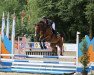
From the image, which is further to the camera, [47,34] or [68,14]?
[68,14]

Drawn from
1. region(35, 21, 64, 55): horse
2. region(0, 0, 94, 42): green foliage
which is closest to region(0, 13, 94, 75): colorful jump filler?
region(35, 21, 64, 55): horse

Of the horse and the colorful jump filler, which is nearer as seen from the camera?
the colorful jump filler

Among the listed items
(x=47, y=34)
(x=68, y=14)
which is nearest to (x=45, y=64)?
(x=47, y=34)

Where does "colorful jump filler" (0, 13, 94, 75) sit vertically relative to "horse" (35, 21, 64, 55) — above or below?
below

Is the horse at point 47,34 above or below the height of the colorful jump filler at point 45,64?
above

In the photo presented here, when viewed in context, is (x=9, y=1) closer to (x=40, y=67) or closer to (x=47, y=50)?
(x=47, y=50)

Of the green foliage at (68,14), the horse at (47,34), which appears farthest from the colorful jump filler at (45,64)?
the green foliage at (68,14)

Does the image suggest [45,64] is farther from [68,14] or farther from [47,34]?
[68,14]

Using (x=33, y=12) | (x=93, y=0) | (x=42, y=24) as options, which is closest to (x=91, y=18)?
(x=93, y=0)

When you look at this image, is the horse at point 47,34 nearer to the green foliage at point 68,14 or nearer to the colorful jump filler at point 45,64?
the colorful jump filler at point 45,64

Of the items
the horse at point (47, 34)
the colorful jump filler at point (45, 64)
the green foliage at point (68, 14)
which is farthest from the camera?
the green foliage at point (68, 14)

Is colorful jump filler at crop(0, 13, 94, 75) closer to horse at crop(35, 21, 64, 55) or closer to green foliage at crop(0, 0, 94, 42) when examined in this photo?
horse at crop(35, 21, 64, 55)

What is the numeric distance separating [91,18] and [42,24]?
20.8 meters

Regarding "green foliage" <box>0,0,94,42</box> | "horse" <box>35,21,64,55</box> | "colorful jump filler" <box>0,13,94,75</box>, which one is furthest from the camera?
"green foliage" <box>0,0,94,42</box>
